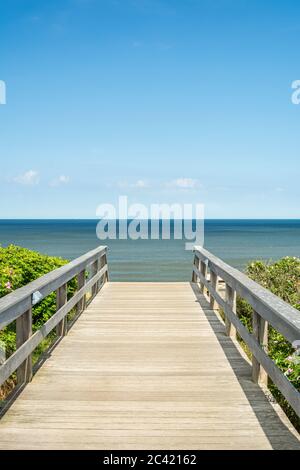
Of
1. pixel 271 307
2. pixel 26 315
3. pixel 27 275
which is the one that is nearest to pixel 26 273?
pixel 27 275

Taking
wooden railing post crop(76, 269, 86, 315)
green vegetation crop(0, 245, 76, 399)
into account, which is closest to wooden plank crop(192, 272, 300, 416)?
wooden railing post crop(76, 269, 86, 315)

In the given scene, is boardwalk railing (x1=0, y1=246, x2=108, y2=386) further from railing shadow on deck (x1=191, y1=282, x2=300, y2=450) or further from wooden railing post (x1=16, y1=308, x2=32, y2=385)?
railing shadow on deck (x1=191, y1=282, x2=300, y2=450)

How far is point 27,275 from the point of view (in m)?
10.1

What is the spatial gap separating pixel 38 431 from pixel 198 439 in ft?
3.86

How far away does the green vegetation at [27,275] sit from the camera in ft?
30.2

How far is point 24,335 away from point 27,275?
546 cm

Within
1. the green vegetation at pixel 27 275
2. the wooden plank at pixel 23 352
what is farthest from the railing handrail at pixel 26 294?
the green vegetation at pixel 27 275

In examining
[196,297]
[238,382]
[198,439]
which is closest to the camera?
[198,439]

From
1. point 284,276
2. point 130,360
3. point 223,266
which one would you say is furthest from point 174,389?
point 284,276

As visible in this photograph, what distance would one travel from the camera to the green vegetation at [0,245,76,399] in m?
9.20

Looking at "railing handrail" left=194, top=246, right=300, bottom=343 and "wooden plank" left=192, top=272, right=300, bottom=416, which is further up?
"railing handrail" left=194, top=246, right=300, bottom=343

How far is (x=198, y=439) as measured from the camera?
3791mm

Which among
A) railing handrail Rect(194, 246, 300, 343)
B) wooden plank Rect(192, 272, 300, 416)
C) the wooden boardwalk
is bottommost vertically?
the wooden boardwalk

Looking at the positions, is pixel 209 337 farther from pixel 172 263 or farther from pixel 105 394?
pixel 172 263
